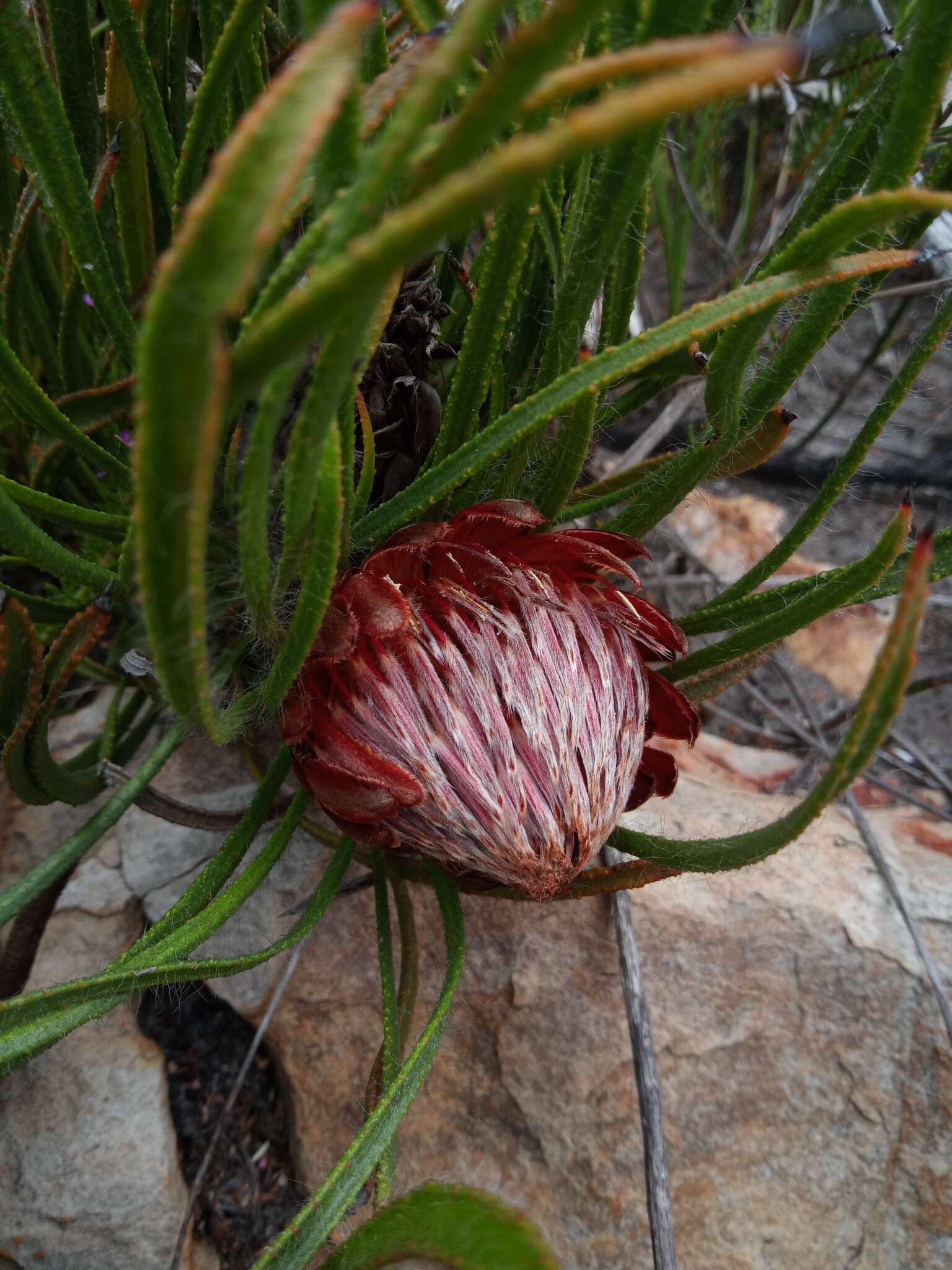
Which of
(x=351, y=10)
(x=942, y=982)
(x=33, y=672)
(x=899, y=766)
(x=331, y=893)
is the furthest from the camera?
A: (x=899, y=766)

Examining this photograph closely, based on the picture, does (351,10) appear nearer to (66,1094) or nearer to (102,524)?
(102,524)

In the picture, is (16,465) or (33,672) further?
(16,465)

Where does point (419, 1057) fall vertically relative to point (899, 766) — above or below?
above

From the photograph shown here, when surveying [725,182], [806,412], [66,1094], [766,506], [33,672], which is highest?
[725,182]

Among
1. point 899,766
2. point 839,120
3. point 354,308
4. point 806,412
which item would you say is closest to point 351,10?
point 354,308

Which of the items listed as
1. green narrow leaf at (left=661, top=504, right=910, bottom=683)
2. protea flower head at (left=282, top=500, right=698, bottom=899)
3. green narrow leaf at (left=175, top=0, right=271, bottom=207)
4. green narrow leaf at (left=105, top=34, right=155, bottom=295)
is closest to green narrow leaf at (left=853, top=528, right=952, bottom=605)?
green narrow leaf at (left=661, top=504, right=910, bottom=683)

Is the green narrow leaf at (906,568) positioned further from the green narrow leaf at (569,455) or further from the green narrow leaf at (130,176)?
the green narrow leaf at (130,176)
